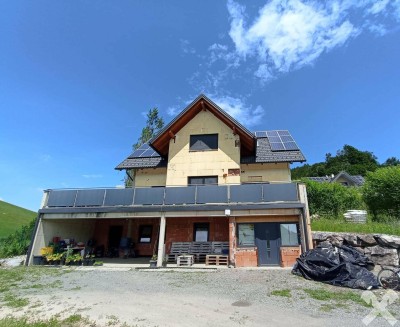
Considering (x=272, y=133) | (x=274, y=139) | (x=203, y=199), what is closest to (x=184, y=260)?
(x=203, y=199)

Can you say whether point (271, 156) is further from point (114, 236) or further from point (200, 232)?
point (114, 236)

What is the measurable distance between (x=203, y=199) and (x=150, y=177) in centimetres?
617

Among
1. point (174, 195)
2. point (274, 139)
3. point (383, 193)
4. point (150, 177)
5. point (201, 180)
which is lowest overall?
point (174, 195)

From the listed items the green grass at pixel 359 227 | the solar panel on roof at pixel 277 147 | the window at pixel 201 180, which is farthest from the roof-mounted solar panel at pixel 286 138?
the green grass at pixel 359 227

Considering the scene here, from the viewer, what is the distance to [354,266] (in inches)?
403

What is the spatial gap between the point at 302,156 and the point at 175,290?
468 inches

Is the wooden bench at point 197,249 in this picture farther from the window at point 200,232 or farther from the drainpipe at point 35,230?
the drainpipe at point 35,230

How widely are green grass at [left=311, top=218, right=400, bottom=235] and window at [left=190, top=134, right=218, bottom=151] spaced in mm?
8078

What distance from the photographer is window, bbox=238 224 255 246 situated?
14198 mm

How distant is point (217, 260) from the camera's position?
14.2 meters

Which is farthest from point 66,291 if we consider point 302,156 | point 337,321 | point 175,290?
point 302,156

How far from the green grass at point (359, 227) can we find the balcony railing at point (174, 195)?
2669 millimetres

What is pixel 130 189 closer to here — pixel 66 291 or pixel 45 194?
pixel 45 194

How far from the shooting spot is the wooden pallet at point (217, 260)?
14141 mm
